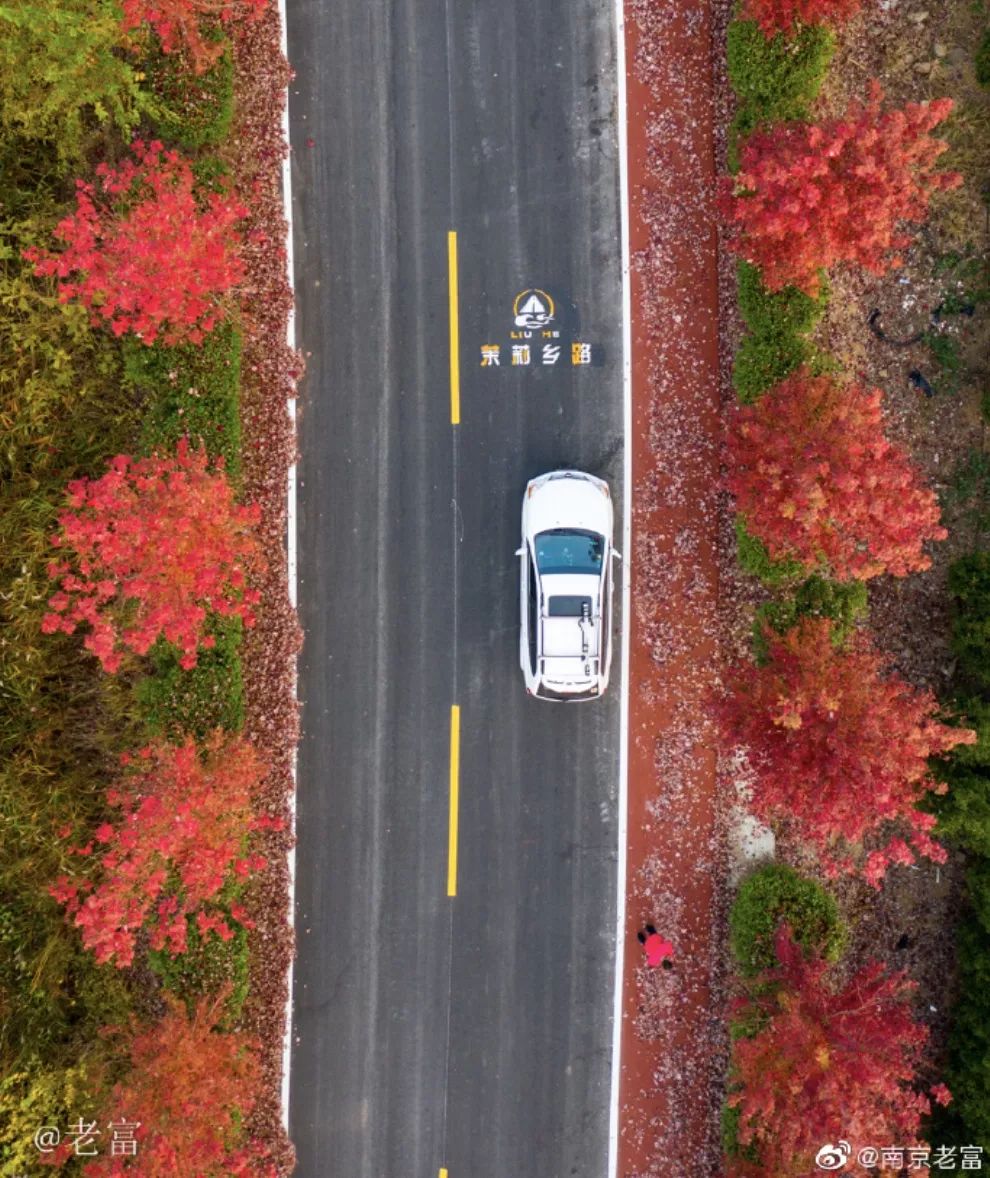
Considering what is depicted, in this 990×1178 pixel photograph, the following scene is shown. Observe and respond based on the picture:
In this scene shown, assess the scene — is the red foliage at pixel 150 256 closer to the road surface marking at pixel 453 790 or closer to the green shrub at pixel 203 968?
the road surface marking at pixel 453 790

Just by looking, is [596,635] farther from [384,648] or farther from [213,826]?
[213,826]

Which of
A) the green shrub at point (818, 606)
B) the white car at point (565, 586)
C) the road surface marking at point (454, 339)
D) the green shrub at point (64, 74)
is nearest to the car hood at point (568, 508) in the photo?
the white car at point (565, 586)

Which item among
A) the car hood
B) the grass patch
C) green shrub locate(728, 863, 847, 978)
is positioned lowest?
green shrub locate(728, 863, 847, 978)

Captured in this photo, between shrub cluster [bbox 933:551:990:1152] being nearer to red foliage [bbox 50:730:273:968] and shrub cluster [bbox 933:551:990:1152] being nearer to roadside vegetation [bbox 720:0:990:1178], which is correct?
roadside vegetation [bbox 720:0:990:1178]

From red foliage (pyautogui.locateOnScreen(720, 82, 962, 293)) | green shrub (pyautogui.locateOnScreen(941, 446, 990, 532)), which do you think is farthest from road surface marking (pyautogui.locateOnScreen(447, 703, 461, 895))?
green shrub (pyautogui.locateOnScreen(941, 446, 990, 532))

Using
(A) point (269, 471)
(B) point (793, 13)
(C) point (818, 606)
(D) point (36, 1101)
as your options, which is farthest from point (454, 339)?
(D) point (36, 1101)

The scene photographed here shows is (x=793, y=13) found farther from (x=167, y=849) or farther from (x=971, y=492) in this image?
(x=167, y=849)
